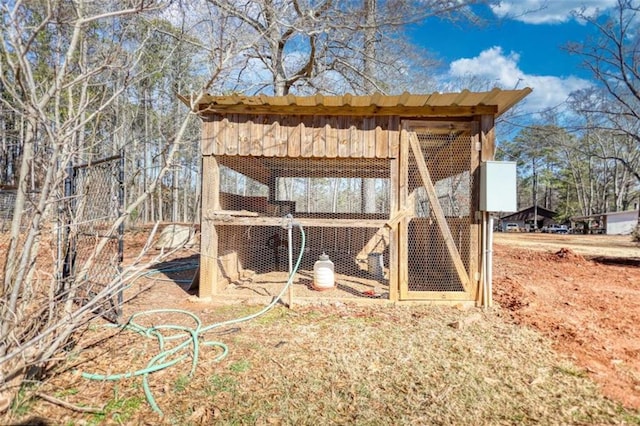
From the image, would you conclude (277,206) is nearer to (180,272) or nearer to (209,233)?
(180,272)

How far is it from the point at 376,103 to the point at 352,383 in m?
3.10

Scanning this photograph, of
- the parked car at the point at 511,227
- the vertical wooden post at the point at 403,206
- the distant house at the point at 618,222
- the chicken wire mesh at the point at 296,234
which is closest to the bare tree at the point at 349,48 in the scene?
the chicken wire mesh at the point at 296,234

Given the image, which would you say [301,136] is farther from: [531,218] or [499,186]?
[531,218]

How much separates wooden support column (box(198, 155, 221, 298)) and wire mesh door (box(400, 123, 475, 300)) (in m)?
2.49

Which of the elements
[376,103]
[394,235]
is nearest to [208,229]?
[394,235]

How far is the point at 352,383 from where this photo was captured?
99.9 inches

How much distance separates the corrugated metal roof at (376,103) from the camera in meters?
4.00

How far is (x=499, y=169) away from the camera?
4.23m

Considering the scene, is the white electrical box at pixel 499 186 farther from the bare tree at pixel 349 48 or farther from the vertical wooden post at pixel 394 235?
the bare tree at pixel 349 48

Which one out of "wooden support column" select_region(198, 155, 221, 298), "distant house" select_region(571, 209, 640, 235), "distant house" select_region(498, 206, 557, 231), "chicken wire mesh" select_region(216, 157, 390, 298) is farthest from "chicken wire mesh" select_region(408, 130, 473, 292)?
"distant house" select_region(498, 206, 557, 231)

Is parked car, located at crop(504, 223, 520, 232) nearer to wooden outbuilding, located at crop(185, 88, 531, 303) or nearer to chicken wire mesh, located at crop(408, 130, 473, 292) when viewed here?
chicken wire mesh, located at crop(408, 130, 473, 292)

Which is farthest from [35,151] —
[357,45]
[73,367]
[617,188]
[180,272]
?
[617,188]

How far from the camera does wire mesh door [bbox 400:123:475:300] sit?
4.50 metres

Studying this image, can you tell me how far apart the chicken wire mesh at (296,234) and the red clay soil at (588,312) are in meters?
1.92
